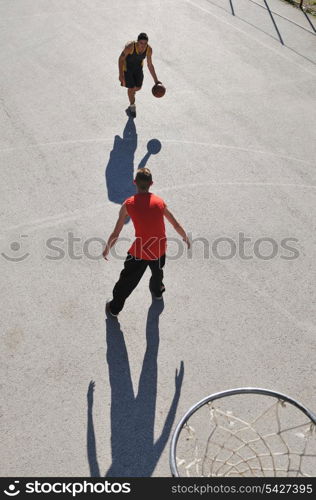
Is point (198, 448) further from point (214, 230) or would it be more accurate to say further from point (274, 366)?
point (214, 230)

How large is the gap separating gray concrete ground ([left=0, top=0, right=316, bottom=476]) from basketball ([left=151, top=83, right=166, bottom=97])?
0.42 metres

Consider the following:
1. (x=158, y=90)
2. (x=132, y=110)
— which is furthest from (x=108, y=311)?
(x=158, y=90)

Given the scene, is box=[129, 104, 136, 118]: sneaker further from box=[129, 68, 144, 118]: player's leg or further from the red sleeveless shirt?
the red sleeveless shirt

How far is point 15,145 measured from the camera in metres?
9.33

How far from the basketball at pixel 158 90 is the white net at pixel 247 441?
20.5 feet

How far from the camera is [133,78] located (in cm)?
970

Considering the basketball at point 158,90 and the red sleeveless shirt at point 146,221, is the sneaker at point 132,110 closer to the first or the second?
the basketball at point 158,90

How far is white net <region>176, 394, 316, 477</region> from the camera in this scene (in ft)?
17.2

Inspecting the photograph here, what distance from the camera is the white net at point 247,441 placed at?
5254 mm

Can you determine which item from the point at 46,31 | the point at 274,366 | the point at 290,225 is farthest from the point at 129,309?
the point at 46,31

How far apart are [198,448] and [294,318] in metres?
2.26

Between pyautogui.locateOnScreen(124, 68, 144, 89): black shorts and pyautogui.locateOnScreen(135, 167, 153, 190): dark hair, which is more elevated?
pyautogui.locateOnScreen(124, 68, 144, 89): black shorts

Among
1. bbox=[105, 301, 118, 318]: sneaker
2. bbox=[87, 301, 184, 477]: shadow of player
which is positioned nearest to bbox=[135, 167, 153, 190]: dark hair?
bbox=[105, 301, 118, 318]: sneaker

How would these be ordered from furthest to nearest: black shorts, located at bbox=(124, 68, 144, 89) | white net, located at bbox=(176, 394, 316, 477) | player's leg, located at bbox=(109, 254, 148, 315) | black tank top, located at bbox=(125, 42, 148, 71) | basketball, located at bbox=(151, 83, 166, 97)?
1. basketball, located at bbox=(151, 83, 166, 97)
2. black shorts, located at bbox=(124, 68, 144, 89)
3. black tank top, located at bbox=(125, 42, 148, 71)
4. player's leg, located at bbox=(109, 254, 148, 315)
5. white net, located at bbox=(176, 394, 316, 477)
